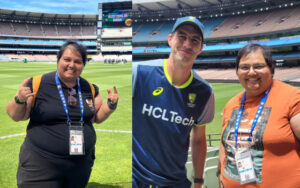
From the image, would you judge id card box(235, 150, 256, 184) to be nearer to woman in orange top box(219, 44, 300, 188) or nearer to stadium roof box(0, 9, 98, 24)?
woman in orange top box(219, 44, 300, 188)

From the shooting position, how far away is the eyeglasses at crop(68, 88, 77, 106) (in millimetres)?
1695

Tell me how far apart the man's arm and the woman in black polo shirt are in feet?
2.88

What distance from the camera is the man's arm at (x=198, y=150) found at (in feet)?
5.92

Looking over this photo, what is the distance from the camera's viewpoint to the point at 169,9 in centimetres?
209

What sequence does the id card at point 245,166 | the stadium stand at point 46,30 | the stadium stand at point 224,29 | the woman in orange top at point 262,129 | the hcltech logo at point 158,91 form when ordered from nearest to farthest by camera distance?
the woman in orange top at point 262,129, the id card at point 245,166, the hcltech logo at point 158,91, the stadium stand at point 224,29, the stadium stand at point 46,30

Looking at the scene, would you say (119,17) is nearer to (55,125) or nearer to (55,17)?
(55,125)

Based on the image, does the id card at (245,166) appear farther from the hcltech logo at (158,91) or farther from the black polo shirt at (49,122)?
the black polo shirt at (49,122)

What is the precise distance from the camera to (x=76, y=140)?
1.71m

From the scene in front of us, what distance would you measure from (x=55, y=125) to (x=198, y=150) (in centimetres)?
114

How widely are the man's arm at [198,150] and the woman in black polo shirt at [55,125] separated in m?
0.88

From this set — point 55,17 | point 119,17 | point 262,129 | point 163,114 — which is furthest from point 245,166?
point 55,17

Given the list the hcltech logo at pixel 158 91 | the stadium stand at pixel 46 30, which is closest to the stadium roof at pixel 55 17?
the stadium stand at pixel 46 30

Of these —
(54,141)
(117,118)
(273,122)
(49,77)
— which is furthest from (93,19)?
(117,118)

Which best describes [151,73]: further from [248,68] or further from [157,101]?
[248,68]
